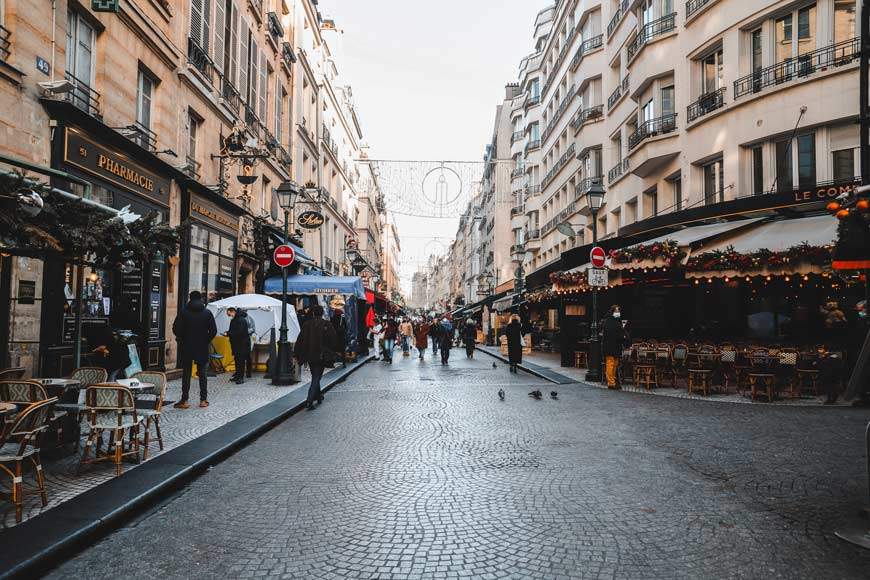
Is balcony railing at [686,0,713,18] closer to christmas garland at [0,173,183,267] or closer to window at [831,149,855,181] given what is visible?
window at [831,149,855,181]

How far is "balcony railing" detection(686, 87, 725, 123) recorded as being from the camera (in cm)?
1819

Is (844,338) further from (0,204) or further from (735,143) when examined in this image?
(0,204)

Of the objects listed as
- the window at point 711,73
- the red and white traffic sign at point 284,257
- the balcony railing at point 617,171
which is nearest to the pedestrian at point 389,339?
the red and white traffic sign at point 284,257

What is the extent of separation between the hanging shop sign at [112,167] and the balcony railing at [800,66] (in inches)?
628

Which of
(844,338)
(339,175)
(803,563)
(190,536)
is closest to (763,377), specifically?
(844,338)

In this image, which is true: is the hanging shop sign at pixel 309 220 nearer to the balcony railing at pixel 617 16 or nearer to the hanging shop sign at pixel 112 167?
the hanging shop sign at pixel 112 167

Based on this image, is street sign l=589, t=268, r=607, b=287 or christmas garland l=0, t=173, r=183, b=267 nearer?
christmas garland l=0, t=173, r=183, b=267

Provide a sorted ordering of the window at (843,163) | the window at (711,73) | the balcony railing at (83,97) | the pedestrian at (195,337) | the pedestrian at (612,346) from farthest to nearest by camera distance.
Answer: the window at (711,73) → the window at (843,163) → the pedestrian at (612,346) → the balcony railing at (83,97) → the pedestrian at (195,337)

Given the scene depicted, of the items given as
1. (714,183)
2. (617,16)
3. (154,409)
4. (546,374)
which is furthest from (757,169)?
(154,409)

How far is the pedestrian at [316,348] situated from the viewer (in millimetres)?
11508

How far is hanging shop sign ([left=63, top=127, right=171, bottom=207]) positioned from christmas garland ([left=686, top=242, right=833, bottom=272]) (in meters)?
12.7

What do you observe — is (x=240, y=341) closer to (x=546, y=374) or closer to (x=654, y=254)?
(x=546, y=374)

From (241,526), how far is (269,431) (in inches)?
Result: 174

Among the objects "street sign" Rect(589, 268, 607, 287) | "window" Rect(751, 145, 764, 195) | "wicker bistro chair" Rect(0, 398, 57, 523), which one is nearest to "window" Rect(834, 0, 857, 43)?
"window" Rect(751, 145, 764, 195)
